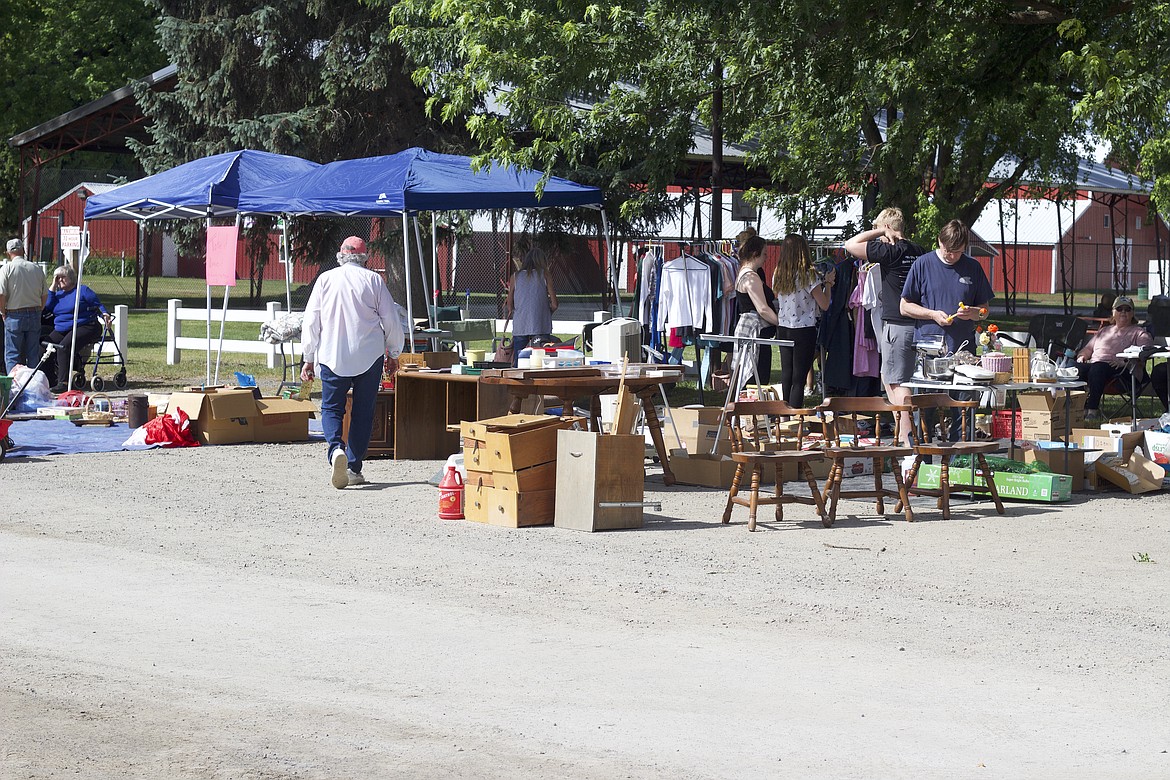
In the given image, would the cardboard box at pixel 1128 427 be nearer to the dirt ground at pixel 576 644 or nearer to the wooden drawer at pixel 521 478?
the dirt ground at pixel 576 644

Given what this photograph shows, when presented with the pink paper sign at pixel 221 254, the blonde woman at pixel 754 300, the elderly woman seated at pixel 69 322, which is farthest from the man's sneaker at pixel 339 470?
the elderly woman seated at pixel 69 322

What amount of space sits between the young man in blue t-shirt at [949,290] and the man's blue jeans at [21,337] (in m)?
11.1

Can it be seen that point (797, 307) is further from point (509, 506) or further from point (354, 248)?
point (509, 506)

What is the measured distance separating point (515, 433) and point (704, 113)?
958 centimetres

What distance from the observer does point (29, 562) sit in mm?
8508

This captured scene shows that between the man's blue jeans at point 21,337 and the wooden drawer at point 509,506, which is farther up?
the man's blue jeans at point 21,337

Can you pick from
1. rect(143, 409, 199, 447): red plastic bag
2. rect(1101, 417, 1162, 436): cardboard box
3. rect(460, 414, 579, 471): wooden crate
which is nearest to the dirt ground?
rect(460, 414, 579, 471): wooden crate

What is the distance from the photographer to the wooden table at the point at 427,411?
1329cm

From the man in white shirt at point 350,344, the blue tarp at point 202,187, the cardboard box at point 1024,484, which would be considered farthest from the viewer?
the blue tarp at point 202,187

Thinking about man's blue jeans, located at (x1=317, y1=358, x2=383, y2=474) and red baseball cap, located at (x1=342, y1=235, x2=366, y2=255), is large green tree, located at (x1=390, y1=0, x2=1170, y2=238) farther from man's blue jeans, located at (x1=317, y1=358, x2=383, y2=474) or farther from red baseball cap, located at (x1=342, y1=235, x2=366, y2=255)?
man's blue jeans, located at (x1=317, y1=358, x2=383, y2=474)

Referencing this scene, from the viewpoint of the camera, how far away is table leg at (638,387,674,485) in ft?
38.0

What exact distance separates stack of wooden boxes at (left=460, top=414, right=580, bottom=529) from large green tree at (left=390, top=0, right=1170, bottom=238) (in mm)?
4198

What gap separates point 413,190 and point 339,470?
15.3ft

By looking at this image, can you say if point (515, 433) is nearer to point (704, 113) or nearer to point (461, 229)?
point (704, 113)
